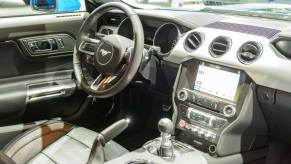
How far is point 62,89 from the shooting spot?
2.38 m

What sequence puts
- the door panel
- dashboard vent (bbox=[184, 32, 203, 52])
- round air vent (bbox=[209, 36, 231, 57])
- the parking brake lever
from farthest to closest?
the door panel, dashboard vent (bbox=[184, 32, 203, 52]), round air vent (bbox=[209, 36, 231, 57]), the parking brake lever

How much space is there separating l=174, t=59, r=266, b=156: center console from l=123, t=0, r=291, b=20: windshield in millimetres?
492

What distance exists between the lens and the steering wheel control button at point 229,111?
5.21ft

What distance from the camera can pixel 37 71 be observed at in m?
2.33

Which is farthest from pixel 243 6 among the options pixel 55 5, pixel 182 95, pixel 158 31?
pixel 55 5

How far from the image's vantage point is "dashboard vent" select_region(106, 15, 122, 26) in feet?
7.87

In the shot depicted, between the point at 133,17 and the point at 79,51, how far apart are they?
41cm

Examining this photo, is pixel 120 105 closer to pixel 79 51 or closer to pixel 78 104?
pixel 78 104

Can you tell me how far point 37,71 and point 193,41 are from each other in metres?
0.94

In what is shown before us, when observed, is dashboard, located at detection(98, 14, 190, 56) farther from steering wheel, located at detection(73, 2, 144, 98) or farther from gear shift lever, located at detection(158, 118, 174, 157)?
gear shift lever, located at detection(158, 118, 174, 157)

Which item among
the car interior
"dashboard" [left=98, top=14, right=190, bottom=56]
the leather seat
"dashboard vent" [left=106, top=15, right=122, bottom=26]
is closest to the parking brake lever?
the car interior

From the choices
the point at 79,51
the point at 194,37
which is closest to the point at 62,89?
the point at 79,51

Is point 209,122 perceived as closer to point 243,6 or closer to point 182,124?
point 182,124

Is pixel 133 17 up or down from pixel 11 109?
up
